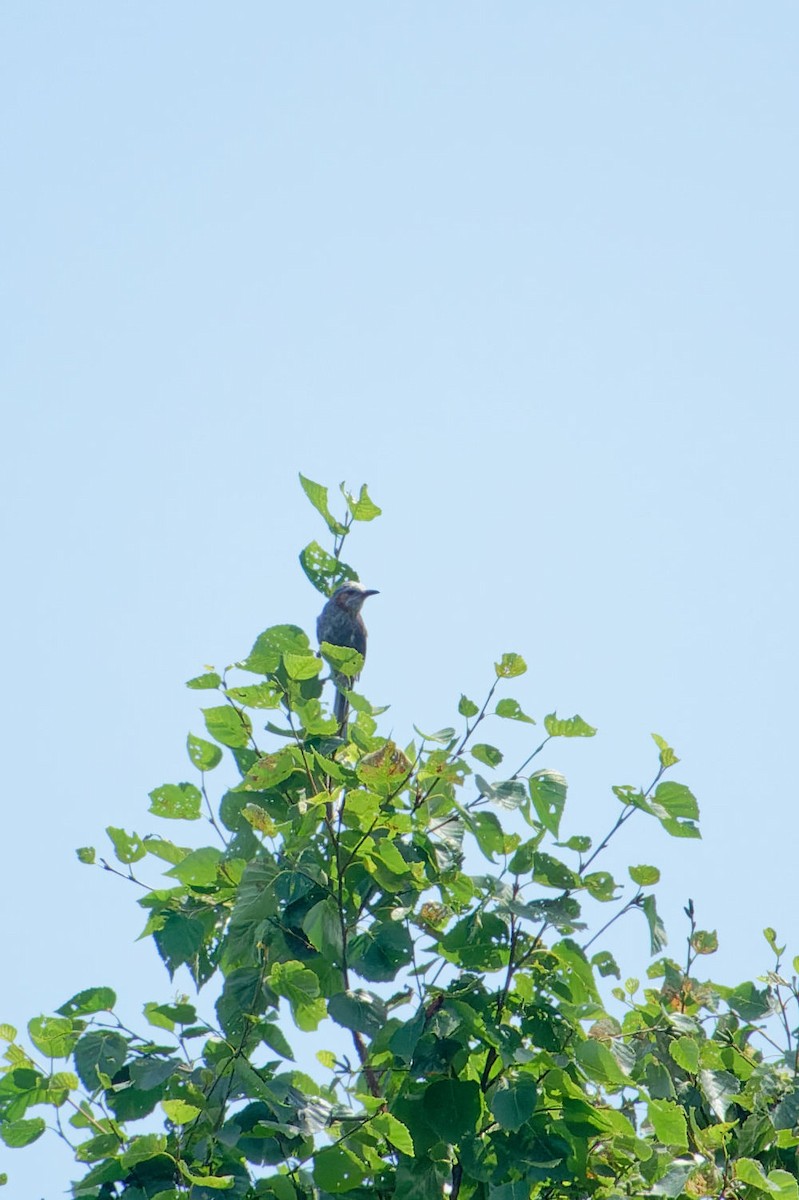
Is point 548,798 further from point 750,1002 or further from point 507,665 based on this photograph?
point 750,1002

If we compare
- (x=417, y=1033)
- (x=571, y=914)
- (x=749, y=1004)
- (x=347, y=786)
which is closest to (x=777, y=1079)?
(x=749, y=1004)

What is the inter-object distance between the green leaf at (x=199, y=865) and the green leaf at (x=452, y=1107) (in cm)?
114

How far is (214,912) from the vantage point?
16.8ft

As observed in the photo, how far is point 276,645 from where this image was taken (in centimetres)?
516

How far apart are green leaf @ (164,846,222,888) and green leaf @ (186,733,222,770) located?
34 cm

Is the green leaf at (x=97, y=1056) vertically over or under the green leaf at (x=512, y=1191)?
over

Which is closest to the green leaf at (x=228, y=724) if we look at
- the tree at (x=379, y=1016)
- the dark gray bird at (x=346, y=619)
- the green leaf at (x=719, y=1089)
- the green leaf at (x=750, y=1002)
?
the tree at (x=379, y=1016)

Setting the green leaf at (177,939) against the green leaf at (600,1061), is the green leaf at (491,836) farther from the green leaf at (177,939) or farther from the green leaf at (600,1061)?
the green leaf at (177,939)

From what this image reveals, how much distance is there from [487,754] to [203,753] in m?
1.10

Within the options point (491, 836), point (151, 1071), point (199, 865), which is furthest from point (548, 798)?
point (151, 1071)

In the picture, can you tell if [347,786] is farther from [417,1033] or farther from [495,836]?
[417,1033]

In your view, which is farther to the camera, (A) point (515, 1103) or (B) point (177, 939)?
(B) point (177, 939)

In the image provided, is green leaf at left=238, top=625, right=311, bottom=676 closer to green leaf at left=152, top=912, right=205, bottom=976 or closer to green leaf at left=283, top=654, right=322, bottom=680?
green leaf at left=283, top=654, right=322, bottom=680

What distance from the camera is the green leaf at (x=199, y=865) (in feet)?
16.6
